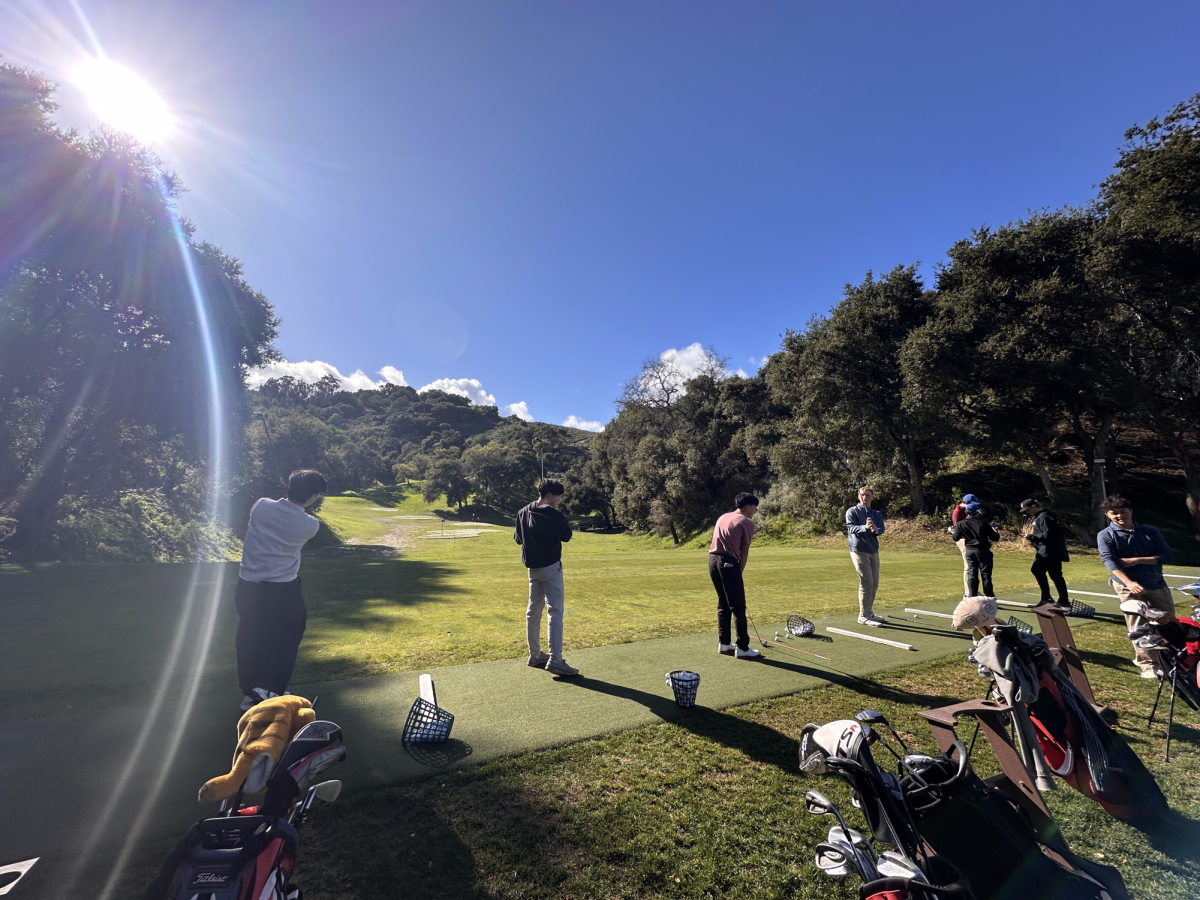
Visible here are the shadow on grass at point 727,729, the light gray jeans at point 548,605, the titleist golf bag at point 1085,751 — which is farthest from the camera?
the light gray jeans at point 548,605

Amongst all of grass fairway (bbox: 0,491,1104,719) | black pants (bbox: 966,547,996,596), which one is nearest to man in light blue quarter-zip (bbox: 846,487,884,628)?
grass fairway (bbox: 0,491,1104,719)

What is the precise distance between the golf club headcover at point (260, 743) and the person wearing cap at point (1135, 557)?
741cm

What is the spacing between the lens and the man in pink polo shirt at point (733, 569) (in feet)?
20.5

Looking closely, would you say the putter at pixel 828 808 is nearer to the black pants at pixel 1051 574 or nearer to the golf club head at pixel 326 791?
the golf club head at pixel 326 791

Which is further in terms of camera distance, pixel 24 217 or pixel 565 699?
pixel 24 217

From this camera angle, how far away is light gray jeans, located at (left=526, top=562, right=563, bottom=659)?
5.60m

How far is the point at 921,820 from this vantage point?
2191 mm

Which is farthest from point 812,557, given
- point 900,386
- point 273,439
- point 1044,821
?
point 273,439

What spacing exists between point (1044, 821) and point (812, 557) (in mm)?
19589

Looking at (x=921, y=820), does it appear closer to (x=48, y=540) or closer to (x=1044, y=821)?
(x=1044, y=821)

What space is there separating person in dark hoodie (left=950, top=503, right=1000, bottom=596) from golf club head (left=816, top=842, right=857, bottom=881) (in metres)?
8.10

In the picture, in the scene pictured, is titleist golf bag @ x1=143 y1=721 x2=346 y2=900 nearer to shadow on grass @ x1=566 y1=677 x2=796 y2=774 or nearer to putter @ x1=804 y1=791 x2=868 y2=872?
putter @ x1=804 y1=791 x2=868 y2=872

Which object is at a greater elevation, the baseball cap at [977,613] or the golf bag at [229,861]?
the baseball cap at [977,613]

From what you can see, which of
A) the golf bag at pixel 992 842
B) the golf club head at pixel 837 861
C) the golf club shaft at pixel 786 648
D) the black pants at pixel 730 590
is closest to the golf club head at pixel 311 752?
the golf club head at pixel 837 861
